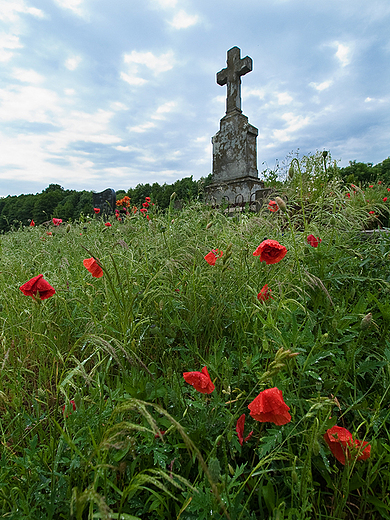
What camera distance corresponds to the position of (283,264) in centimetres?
179

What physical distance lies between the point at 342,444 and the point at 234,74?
8.14 meters

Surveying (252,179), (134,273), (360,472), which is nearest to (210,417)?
(360,472)

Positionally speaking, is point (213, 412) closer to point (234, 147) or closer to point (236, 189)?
point (236, 189)

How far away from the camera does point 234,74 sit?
23.4 feet

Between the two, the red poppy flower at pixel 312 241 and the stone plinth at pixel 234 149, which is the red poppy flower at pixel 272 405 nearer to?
the red poppy flower at pixel 312 241

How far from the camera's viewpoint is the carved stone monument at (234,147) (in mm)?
6699

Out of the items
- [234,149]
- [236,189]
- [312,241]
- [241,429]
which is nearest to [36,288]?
[241,429]

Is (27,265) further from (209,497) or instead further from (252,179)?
(252,179)

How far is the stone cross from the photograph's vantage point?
23.0ft

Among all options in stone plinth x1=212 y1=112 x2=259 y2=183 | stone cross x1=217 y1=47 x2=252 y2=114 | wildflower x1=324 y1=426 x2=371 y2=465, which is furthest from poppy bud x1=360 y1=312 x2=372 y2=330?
stone cross x1=217 y1=47 x2=252 y2=114

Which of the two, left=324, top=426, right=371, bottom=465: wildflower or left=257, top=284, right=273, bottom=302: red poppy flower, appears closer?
left=324, top=426, right=371, bottom=465: wildflower

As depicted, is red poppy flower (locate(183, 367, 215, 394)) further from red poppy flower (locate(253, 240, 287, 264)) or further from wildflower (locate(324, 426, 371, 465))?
red poppy flower (locate(253, 240, 287, 264))

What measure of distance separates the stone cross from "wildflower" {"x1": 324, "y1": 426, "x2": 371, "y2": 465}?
7.43 meters

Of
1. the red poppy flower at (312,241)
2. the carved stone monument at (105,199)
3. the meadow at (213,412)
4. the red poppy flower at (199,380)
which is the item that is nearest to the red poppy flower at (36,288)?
the meadow at (213,412)
